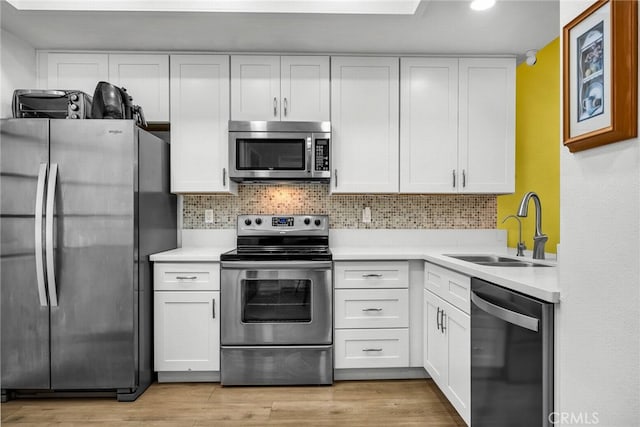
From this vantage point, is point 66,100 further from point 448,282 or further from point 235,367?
point 448,282

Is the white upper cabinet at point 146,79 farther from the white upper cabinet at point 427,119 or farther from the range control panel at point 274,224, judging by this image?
the white upper cabinet at point 427,119

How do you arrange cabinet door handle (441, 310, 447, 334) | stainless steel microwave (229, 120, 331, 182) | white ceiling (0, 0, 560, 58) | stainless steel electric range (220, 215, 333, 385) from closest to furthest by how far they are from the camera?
cabinet door handle (441, 310, 447, 334) < white ceiling (0, 0, 560, 58) < stainless steel electric range (220, 215, 333, 385) < stainless steel microwave (229, 120, 331, 182)

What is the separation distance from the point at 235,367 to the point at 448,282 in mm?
1492

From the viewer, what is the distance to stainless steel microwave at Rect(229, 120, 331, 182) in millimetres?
2859

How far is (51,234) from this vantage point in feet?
7.63

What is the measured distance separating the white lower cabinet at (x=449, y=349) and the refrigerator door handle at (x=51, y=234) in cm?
231

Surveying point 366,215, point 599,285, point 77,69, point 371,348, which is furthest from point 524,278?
point 77,69

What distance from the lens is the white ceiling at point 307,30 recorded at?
7.84 ft

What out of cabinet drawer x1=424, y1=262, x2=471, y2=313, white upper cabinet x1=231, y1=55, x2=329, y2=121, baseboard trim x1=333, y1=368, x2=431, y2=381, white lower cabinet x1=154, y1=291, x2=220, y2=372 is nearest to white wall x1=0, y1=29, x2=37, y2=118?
white upper cabinet x1=231, y1=55, x2=329, y2=121

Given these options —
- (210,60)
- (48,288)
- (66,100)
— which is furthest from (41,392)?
(210,60)

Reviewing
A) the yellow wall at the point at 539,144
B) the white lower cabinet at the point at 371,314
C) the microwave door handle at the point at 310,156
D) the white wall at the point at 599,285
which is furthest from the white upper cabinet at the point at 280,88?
the white wall at the point at 599,285

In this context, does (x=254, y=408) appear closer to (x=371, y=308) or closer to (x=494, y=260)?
(x=371, y=308)

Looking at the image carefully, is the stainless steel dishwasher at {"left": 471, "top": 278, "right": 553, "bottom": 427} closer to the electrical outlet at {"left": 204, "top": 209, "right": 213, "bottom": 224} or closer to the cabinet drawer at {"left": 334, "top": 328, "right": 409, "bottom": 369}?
the cabinet drawer at {"left": 334, "top": 328, "right": 409, "bottom": 369}

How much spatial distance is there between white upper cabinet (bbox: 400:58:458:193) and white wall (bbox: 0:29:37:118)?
106 inches
